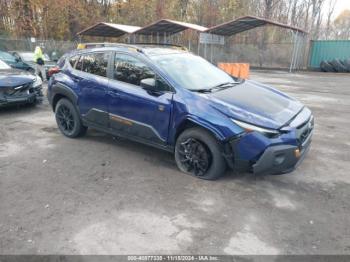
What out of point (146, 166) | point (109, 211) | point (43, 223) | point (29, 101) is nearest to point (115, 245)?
point (109, 211)

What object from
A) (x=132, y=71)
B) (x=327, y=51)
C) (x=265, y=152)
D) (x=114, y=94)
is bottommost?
(x=265, y=152)

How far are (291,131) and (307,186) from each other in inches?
34.2

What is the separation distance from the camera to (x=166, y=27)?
22.5 meters

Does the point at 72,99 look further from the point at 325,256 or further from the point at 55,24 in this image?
the point at 55,24

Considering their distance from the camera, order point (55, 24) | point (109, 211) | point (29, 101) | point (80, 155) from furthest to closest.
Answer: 1. point (55, 24)
2. point (29, 101)
3. point (80, 155)
4. point (109, 211)

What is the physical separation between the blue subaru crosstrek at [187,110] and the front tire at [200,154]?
0.04 feet

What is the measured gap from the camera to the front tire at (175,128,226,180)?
396cm

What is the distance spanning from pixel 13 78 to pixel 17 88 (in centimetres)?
29

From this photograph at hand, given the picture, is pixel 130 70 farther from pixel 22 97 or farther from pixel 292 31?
pixel 292 31

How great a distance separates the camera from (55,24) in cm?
2691

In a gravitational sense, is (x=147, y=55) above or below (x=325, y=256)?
above

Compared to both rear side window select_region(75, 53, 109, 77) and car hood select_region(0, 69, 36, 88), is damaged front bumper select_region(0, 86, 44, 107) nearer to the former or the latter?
Result: car hood select_region(0, 69, 36, 88)

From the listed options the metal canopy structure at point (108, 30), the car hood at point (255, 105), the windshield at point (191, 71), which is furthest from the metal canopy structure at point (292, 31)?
the car hood at point (255, 105)

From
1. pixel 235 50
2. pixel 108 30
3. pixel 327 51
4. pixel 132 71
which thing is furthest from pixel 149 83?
pixel 235 50
